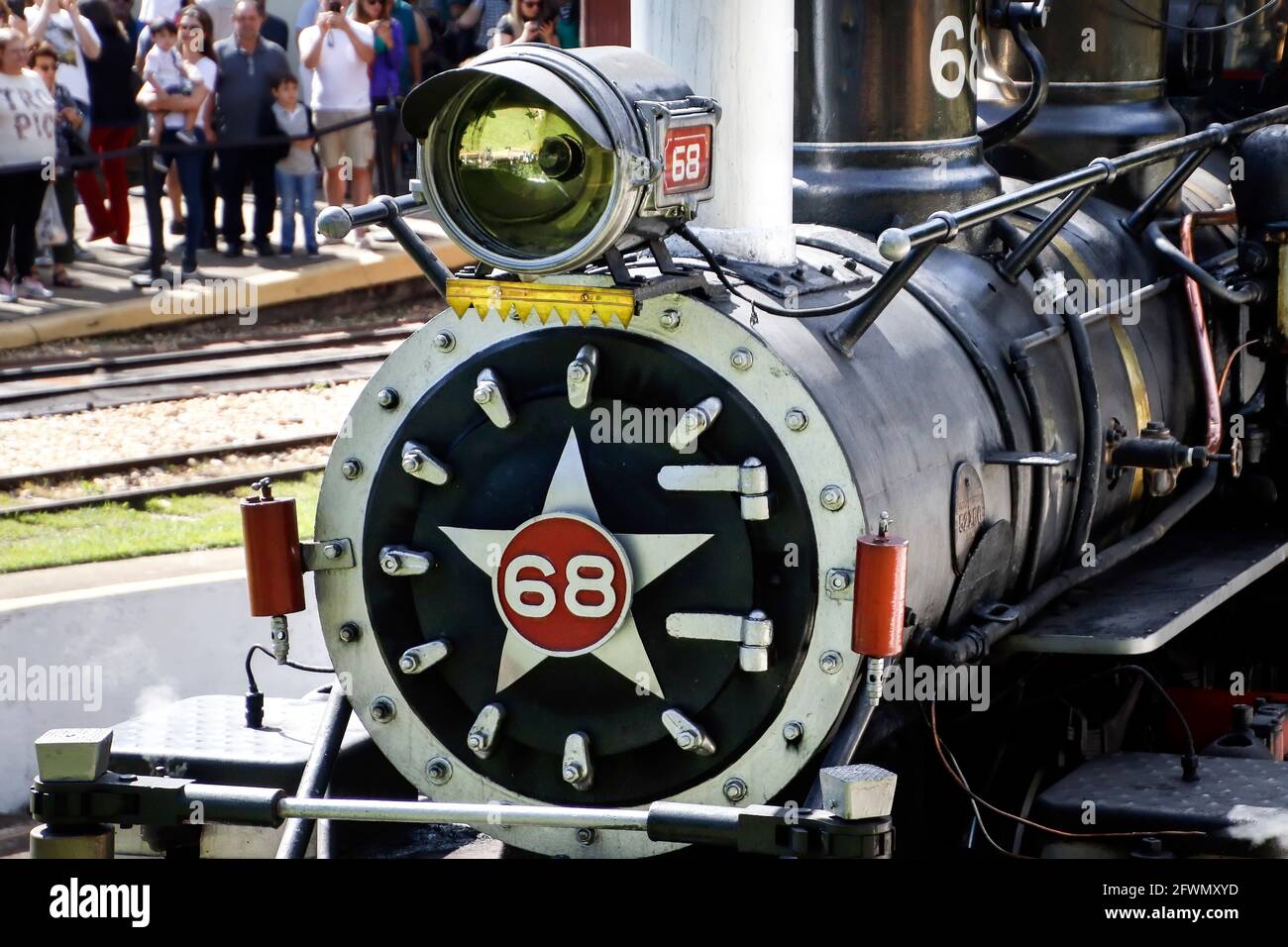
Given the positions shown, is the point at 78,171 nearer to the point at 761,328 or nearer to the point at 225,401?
the point at 225,401

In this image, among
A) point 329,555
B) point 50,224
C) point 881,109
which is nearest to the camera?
point 329,555

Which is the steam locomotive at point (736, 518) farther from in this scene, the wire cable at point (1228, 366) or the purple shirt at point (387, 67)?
the purple shirt at point (387, 67)

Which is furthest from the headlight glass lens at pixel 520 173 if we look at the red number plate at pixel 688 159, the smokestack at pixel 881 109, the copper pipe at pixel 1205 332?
the copper pipe at pixel 1205 332

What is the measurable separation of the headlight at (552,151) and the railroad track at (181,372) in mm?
6938

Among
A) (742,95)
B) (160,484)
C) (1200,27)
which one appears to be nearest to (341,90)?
(160,484)

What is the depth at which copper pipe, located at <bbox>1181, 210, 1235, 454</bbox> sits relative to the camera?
4.64m

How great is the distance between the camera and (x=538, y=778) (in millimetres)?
3676

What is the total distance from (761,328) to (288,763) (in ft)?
4.53

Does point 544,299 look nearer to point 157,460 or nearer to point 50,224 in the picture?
point 157,460

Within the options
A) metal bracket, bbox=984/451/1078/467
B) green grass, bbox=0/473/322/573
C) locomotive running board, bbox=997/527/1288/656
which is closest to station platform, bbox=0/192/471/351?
green grass, bbox=0/473/322/573

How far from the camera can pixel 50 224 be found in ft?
40.8

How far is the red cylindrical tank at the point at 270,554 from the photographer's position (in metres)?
3.67

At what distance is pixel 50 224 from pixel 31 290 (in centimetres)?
47
